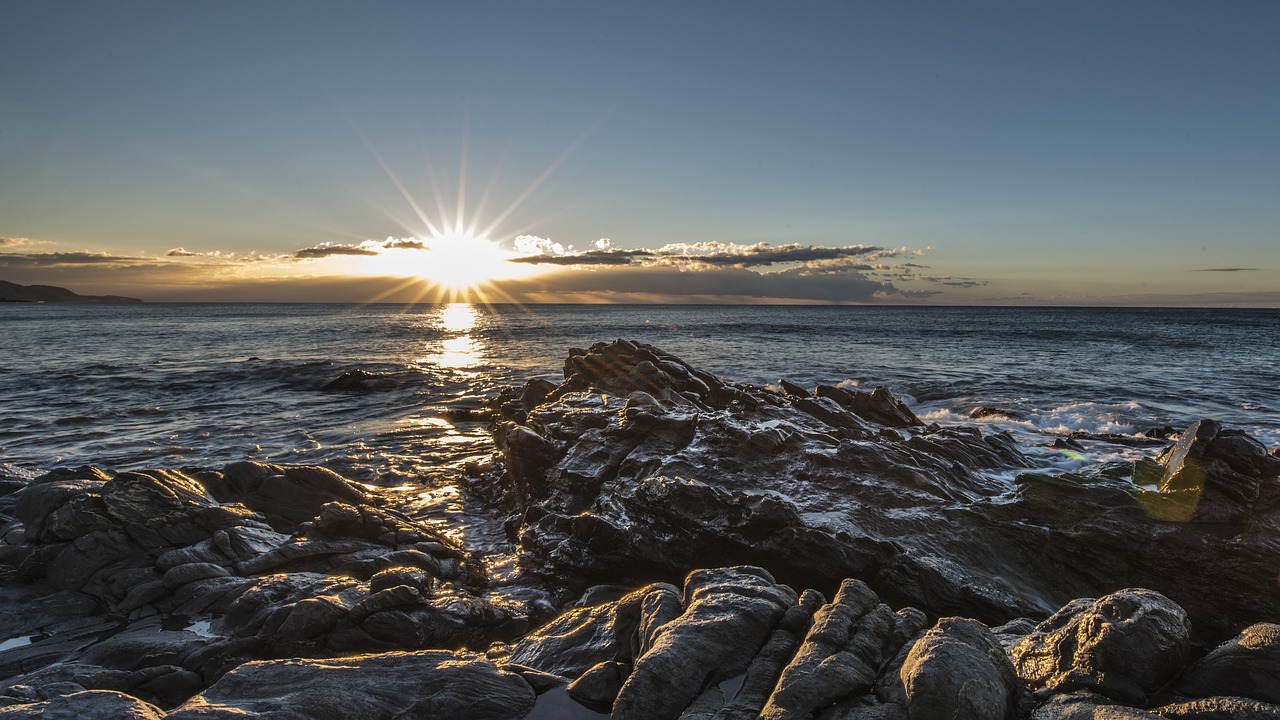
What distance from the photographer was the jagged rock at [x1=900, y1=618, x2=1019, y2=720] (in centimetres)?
427

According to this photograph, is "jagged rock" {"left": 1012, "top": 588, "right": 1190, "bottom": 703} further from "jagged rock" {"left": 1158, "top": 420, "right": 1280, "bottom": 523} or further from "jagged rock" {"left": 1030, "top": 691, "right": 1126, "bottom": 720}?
"jagged rock" {"left": 1158, "top": 420, "right": 1280, "bottom": 523}

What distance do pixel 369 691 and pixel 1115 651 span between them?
611 cm

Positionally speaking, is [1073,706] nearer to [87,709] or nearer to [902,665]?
[902,665]

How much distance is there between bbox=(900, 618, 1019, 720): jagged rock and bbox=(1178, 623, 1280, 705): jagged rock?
4.21 ft

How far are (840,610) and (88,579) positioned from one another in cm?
993

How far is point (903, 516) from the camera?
9133mm

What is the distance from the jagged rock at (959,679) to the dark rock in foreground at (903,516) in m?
2.91

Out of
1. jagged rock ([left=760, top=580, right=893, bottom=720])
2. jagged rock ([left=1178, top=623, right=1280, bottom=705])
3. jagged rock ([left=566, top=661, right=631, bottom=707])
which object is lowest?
jagged rock ([left=566, top=661, right=631, bottom=707])

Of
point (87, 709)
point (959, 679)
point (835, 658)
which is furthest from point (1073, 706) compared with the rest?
point (87, 709)

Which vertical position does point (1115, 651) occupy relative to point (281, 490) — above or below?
above

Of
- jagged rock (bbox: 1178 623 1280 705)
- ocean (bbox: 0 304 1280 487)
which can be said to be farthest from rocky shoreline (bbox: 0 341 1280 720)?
ocean (bbox: 0 304 1280 487)

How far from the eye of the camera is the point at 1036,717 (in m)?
4.36

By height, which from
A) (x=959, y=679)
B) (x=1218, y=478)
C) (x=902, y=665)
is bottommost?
(x=902, y=665)

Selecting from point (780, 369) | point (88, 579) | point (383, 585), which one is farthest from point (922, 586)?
point (780, 369)
